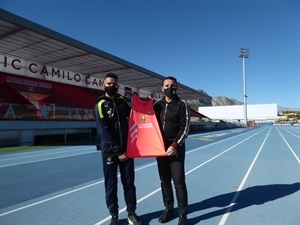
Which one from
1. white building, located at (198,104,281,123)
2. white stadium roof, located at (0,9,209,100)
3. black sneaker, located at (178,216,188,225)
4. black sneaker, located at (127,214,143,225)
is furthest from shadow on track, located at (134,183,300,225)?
white building, located at (198,104,281,123)

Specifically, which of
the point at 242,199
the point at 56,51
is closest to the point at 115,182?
the point at 242,199

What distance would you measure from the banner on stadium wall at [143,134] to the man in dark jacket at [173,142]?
0.33ft

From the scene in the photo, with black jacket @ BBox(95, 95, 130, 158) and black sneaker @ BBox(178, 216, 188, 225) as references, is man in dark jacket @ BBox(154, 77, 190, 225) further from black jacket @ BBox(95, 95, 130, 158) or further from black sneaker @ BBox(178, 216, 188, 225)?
black jacket @ BBox(95, 95, 130, 158)

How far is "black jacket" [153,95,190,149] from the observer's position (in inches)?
147

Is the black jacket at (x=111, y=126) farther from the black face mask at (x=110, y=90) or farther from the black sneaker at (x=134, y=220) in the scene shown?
the black sneaker at (x=134, y=220)

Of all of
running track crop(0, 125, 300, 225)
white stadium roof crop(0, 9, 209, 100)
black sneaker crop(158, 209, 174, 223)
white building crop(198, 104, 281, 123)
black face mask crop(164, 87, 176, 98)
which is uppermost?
white stadium roof crop(0, 9, 209, 100)

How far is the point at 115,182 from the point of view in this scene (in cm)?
367

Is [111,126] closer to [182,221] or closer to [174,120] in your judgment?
[174,120]

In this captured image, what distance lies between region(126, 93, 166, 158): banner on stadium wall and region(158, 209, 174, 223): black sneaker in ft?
3.17

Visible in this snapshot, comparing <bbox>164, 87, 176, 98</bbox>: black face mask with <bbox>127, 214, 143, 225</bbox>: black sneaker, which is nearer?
<bbox>127, 214, 143, 225</bbox>: black sneaker

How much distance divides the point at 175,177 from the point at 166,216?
67 cm

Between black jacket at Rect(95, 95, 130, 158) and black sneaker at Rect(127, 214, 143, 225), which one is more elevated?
black jacket at Rect(95, 95, 130, 158)

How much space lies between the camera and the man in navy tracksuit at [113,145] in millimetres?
3598

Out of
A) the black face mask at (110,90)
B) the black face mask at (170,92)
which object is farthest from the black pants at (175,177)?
the black face mask at (110,90)
